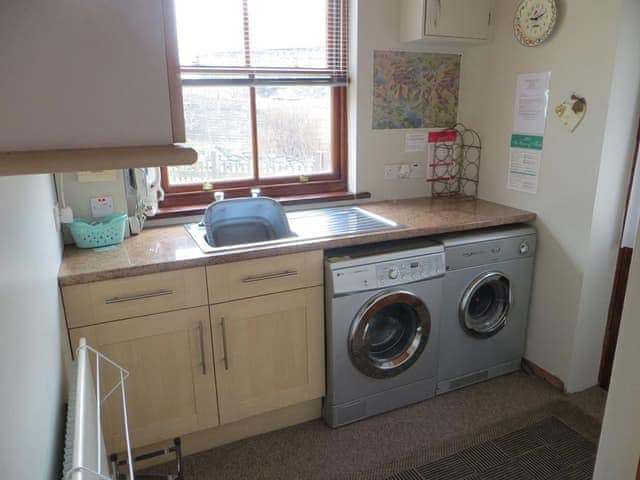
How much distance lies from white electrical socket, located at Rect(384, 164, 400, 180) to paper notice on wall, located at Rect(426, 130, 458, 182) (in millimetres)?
231

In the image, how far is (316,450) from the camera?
Result: 211 centimetres

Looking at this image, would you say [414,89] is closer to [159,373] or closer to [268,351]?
[268,351]

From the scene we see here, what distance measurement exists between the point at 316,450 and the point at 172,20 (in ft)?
6.43

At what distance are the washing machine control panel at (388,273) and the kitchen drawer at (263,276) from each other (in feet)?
0.37

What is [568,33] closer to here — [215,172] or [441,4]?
[441,4]

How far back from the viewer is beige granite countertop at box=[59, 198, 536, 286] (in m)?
1.78

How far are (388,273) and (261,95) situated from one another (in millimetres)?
1173

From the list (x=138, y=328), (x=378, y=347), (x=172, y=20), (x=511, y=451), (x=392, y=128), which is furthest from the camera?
(x=392, y=128)

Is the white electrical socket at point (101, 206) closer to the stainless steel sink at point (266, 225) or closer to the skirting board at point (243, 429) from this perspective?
the stainless steel sink at point (266, 225)

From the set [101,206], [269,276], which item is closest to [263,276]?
[269,276]

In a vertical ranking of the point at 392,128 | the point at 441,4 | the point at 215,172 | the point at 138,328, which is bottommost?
the point at 138,328

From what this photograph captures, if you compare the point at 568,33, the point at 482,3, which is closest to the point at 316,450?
the point at 568,33

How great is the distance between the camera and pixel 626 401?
1.00m

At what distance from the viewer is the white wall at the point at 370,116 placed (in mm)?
2543
